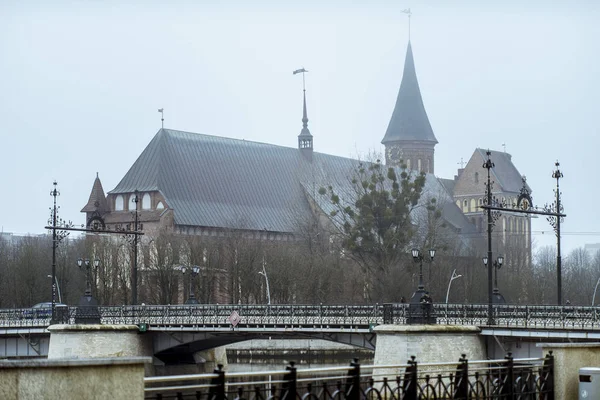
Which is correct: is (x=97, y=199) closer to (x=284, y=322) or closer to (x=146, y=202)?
(x=146, y=202)

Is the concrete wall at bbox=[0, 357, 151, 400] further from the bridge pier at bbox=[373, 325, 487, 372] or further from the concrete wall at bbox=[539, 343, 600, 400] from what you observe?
the bridge pier at bbox=[373, 325, 487, 372]

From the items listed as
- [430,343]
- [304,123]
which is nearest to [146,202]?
[304,123]

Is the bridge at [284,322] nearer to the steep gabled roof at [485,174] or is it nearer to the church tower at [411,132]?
the steep gabled roof at [485,174]

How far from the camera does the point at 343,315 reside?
5028cm

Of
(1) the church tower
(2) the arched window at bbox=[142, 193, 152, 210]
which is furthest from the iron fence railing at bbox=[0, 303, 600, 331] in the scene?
(1) the church tower

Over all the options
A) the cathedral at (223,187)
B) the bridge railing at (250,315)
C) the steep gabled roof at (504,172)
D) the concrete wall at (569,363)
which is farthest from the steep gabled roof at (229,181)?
the concrete wall at (569,363)

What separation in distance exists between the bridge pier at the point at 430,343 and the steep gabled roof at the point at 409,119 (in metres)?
101

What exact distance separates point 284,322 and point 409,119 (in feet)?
319

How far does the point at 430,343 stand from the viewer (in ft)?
139

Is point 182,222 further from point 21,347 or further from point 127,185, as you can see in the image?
point 21,347

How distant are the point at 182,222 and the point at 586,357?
275 ft

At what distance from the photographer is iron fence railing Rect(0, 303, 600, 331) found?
42.8 metres

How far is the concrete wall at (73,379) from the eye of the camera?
43.8 ft

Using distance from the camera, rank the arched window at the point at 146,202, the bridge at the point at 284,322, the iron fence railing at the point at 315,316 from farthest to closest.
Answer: the arched window at the point at 146,202
the iron fence railing at the point at 315,316
the bridge at the point at 284,322
